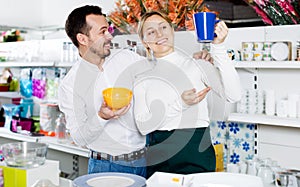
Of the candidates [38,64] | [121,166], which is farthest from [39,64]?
[121,166]

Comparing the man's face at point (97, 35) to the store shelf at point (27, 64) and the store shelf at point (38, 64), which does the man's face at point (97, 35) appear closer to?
the store shelf at point (38, 64)

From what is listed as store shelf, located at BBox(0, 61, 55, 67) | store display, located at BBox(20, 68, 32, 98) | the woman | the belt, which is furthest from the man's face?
store display, located at BBox(20, 68, 32, 98)

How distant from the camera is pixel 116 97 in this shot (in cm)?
143

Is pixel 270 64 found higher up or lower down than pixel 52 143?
higher up

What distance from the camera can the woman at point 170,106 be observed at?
173cm

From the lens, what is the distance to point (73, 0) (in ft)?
14.3

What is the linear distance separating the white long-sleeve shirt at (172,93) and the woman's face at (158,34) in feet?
0.16

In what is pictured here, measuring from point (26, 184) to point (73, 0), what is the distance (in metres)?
3.22

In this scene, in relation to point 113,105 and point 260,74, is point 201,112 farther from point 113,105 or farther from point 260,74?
point 260,74

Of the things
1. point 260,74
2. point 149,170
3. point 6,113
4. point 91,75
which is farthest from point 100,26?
point 6,113

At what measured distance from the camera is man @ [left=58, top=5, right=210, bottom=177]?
1.81 metres

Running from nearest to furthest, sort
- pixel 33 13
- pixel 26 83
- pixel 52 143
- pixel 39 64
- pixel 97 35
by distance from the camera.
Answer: pixel 97 35
pixel 52 143
pixel 39 64
pixel 26 83
pixel 33 13

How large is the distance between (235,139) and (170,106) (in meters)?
1.11

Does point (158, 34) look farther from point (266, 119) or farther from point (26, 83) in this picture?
point (26, 83)
